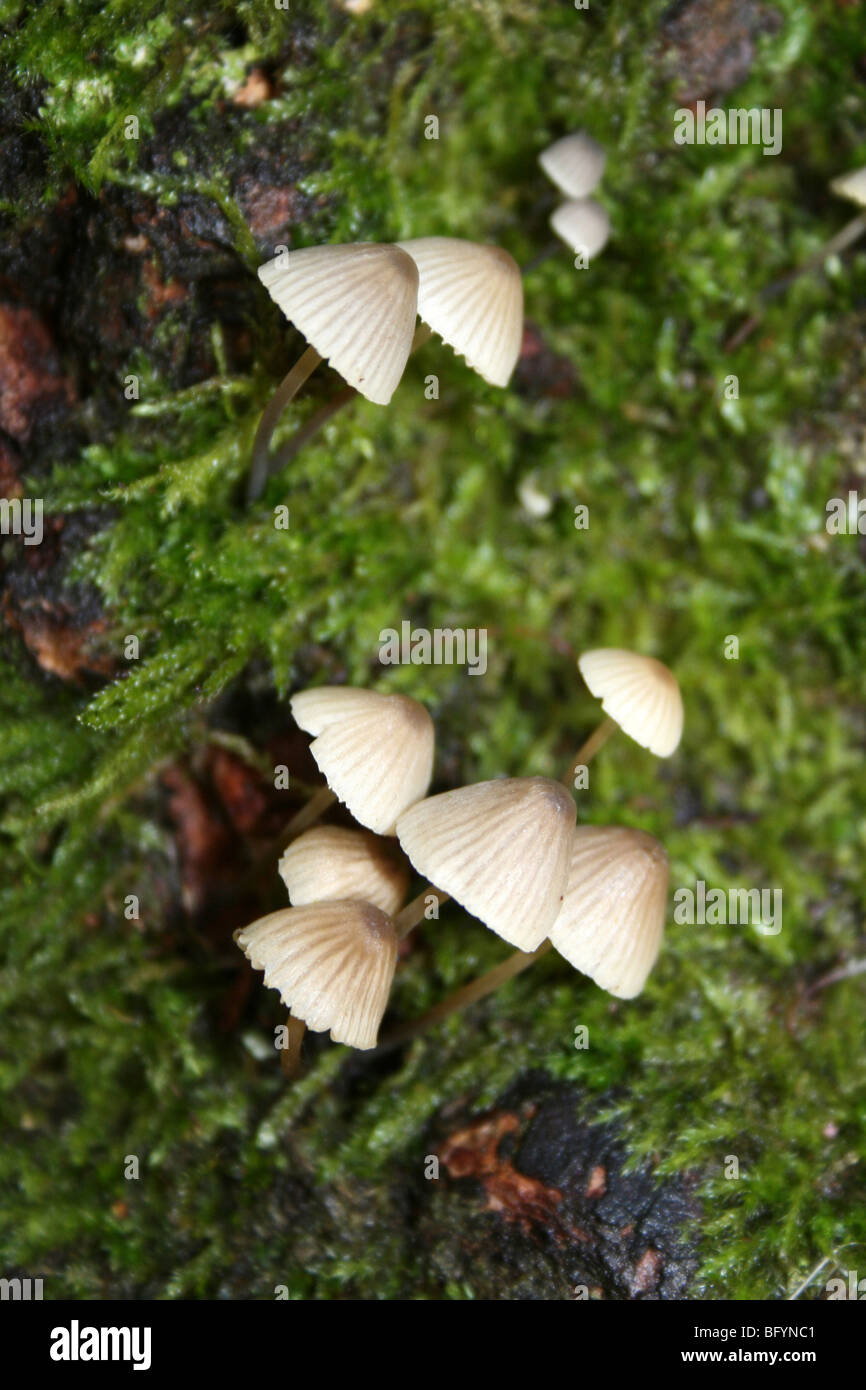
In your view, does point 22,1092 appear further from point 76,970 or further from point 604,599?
point 604,599

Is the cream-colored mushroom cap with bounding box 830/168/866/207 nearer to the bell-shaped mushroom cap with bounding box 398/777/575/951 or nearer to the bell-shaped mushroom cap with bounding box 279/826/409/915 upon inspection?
the bell-shaped mushroom cap with bounding box 398/777/575/951

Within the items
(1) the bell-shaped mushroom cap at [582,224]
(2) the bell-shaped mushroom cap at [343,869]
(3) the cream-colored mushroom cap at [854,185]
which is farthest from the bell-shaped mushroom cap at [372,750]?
(3) the cream-colored mushroom cap at [854,185]

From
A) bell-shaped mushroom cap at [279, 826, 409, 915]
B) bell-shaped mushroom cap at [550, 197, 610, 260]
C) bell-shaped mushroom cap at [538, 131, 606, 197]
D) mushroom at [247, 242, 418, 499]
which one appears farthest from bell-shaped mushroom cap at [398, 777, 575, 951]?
bell-shaped mushroom cap at [538, 131, 606, 197]

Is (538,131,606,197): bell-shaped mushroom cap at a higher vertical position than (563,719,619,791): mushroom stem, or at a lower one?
higher

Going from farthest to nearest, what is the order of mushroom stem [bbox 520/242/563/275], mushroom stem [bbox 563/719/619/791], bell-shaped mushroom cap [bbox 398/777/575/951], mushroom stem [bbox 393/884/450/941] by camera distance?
mushroom stem [bbox 520/242/563/275] → mushroom stem [bbox 563/719/619/791] → mushroom stem [bbox 393/884/450/941] → bell-shaped mushroom cap [bbox 398/777/575/951]

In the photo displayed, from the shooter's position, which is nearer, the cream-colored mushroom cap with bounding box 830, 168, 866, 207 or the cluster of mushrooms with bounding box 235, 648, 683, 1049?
the cluster of mushrooms with bounding box 235, 648, 683, 1049

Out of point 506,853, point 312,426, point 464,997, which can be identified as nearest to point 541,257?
point 312,426

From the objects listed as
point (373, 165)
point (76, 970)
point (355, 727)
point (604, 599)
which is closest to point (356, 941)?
point (355, 727)
